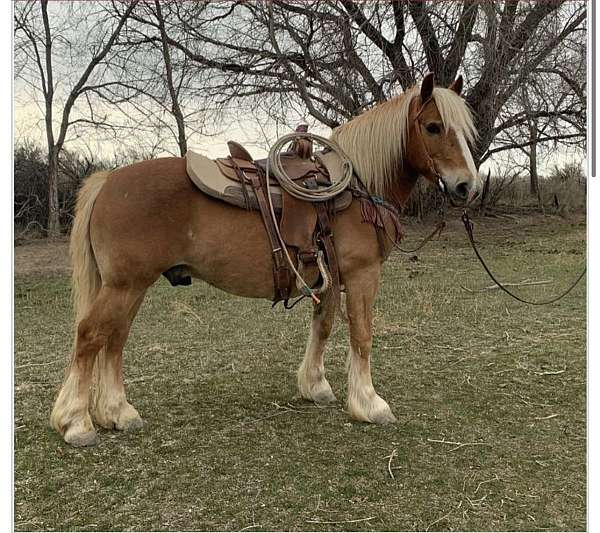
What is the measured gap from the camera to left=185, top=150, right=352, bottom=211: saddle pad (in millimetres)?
2387

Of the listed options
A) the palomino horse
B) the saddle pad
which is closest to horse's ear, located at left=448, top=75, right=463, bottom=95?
the palomino horse

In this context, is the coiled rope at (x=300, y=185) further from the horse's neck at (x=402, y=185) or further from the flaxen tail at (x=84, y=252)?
the flaxen tail at (x=84, y=252)

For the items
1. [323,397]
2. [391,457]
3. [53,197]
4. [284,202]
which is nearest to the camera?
[391,457]

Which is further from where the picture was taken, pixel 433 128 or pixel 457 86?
pixel 457 86

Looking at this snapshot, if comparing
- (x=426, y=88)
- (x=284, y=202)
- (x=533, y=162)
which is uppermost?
(x=533, y=162)

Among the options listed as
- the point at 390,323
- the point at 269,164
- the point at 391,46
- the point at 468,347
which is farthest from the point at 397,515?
the point at 391,46

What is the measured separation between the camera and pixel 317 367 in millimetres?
3004

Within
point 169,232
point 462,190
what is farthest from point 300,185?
point 462,190

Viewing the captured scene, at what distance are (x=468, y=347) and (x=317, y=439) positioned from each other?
199cm

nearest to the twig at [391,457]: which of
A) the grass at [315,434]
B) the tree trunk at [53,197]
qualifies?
the grass at [315,434]

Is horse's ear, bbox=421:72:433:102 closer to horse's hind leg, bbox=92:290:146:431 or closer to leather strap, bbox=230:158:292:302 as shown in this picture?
leather strap, bbox=230:158:292:302

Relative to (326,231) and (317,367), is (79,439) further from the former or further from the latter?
(326,231)

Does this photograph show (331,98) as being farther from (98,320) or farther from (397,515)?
(397,515)

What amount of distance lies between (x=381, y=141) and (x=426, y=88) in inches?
13.4
